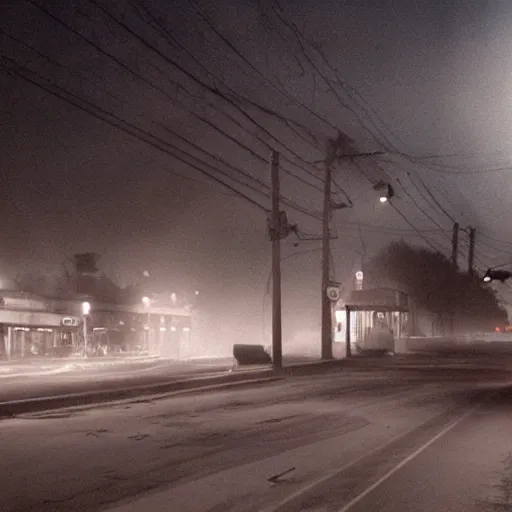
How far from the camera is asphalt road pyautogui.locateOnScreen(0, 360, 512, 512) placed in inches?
354

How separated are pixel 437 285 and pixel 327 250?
5676 centimetres

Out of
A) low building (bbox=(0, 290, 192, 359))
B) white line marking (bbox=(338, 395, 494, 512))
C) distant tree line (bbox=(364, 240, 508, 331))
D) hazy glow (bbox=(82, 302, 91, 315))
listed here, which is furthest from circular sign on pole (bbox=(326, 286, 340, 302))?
distant tree line (bbox=(364, 240, 508, 331))

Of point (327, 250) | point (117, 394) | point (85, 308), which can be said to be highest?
point (327, 250)

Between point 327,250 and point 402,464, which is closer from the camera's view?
point 402,464

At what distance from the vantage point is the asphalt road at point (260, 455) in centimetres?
899

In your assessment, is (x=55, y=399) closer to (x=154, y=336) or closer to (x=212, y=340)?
(x=154, y=336)

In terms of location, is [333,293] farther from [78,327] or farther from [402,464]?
[78,327]

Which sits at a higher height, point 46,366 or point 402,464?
point 402,464

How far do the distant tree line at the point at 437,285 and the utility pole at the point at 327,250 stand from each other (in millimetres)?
47311

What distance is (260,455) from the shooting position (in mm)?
12148

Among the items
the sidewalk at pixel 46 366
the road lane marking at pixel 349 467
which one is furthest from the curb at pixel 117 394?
the sidewalk at pixel 46 366

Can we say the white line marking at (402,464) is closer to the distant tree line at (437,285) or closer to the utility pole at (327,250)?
the utility pole at (327,250)

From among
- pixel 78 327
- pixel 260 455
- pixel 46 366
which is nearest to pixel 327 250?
pixel 46 366

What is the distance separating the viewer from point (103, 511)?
8430 mm
